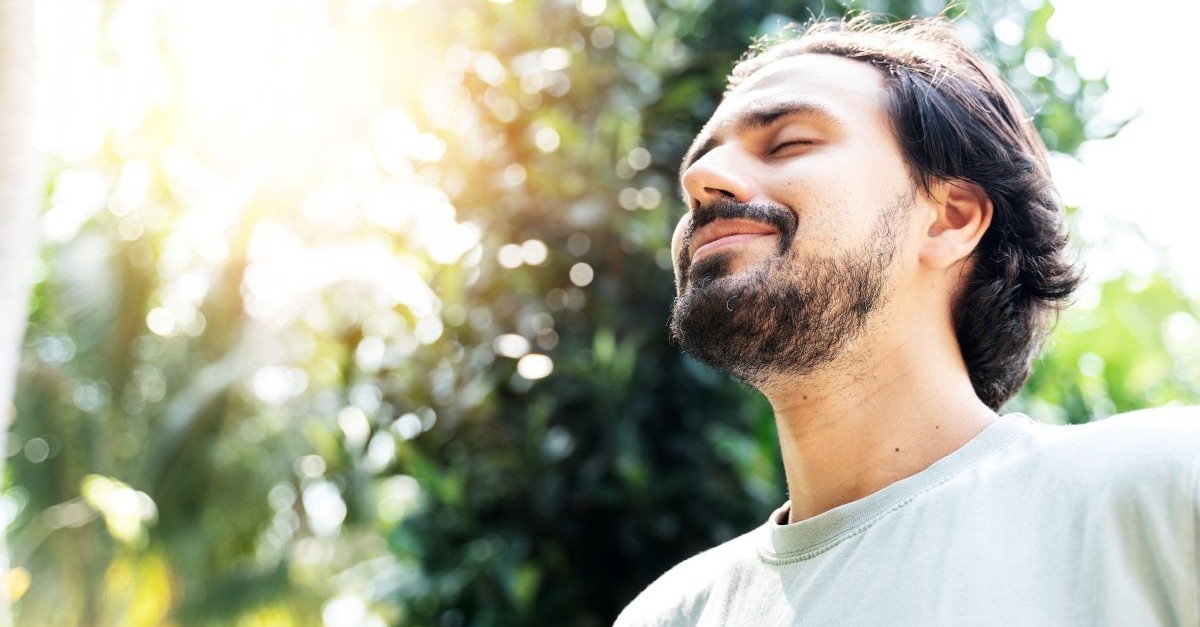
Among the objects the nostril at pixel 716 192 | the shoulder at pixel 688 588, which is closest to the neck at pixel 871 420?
the shoulder at pixel 688 588

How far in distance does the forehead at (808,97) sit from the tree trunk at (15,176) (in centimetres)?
174

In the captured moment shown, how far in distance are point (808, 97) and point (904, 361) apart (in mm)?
517

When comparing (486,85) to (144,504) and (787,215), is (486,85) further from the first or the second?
(144,504)

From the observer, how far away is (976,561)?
4.34 feet

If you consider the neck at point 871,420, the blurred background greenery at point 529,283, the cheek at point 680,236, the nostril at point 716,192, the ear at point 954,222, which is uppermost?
the nostril at point 716,192

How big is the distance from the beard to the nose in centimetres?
3

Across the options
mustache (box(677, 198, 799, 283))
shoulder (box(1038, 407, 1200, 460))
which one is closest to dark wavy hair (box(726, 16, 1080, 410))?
mustache (box(677, 198, 799, 283))

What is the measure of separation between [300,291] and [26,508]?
3803mm

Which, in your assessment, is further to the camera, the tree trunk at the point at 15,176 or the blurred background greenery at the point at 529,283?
the blurred background greenery at the point at 529,283

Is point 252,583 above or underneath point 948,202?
underneath

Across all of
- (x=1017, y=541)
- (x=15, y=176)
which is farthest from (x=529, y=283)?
(x=1017, y=541)

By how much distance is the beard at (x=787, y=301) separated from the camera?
1.71 meters

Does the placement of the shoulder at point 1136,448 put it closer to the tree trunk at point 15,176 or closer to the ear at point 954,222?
the ear at point 954,222

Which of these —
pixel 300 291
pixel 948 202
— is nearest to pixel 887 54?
pixel 948 202
